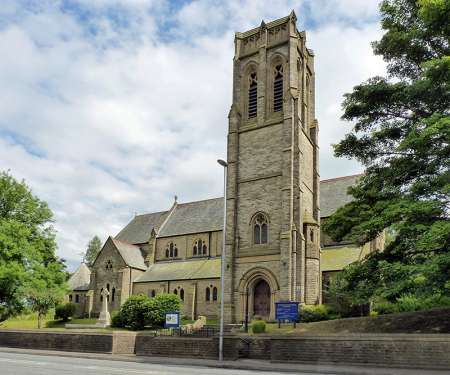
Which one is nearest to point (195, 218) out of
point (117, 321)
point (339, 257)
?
point (117, 321)

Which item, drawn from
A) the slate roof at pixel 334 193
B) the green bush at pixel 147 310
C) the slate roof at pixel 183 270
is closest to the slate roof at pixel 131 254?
the slate roof at pixel 183 270

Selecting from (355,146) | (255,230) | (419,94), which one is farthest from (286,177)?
(419,94)

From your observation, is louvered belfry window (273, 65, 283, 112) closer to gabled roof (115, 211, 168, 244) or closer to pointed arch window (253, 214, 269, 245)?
pointed arch window (253, 214, 269, 245)

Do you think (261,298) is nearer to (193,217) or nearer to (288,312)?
(288,312)

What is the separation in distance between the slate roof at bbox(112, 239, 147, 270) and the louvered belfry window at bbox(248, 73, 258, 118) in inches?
862

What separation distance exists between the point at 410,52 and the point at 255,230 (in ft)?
64.6

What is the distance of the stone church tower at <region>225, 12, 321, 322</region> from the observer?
116 feet

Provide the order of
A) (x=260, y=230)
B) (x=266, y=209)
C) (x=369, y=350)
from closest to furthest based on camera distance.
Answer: (x=369, y=350), (x=266, y=209), (x=260, y=230)

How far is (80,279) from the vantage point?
5847cm

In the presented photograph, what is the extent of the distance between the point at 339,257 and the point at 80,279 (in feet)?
112

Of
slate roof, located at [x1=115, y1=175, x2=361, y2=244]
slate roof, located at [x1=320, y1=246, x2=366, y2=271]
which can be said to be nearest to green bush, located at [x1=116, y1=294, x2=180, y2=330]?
slate roof, located at [x1=320, y1=246, x2=366, y2=271]

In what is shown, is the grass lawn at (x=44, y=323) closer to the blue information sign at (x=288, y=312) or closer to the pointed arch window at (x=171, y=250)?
the pointed arch window at (x=171, y=250)

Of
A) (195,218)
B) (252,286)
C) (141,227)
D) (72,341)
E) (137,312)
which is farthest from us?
(141,227)

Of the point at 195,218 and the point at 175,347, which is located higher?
the point at 195,218
